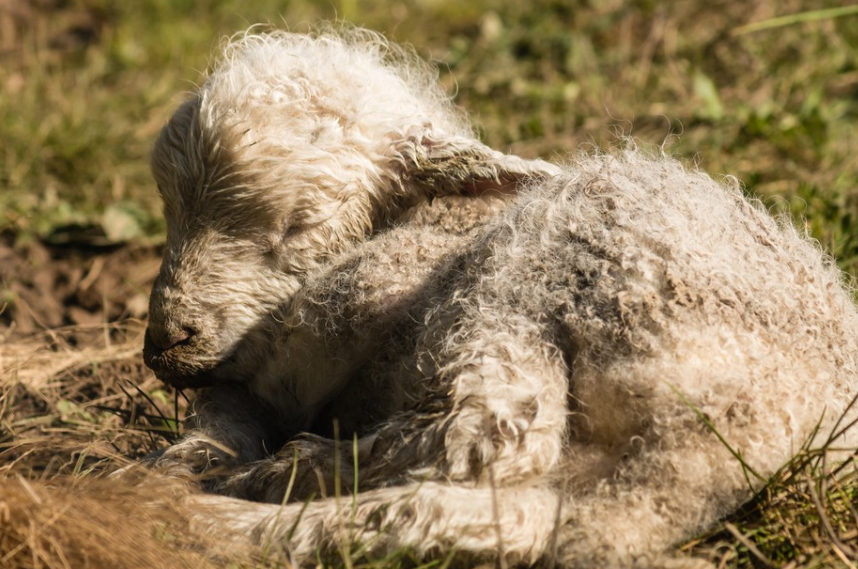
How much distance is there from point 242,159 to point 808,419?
2.20 meters

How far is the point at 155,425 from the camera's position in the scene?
4684 mm

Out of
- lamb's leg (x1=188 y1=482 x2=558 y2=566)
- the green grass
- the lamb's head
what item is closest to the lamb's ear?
the lamb's head

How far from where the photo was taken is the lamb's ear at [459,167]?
A: 12.8 ft

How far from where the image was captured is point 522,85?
8.27m

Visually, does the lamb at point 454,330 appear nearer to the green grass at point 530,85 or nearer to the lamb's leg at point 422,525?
the lamb's leg at point 422,525

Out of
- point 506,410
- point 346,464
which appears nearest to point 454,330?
point 506,410

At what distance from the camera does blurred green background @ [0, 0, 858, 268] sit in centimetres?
672

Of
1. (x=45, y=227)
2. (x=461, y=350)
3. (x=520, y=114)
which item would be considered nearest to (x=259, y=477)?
(x=461, y=350)

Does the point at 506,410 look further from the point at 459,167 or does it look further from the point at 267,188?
the point at 267,188

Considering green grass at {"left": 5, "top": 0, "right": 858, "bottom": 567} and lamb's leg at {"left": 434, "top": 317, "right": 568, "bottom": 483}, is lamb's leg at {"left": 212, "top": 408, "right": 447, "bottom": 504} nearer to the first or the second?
lamb's leg at {"left": 434, "top": 317, "right": 568, "bottom": 483}

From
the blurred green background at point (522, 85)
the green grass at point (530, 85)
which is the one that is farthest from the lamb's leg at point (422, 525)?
the blurred green background at point (522, 85)

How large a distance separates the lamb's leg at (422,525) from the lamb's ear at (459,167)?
1.30 m

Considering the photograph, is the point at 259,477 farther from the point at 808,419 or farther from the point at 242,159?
the point at 808,419

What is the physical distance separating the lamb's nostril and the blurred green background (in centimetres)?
233
